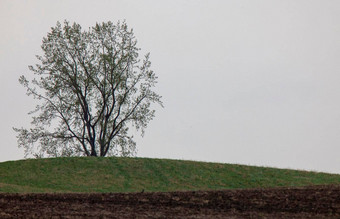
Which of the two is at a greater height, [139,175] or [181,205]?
[139,175]

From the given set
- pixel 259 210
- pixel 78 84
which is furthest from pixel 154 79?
pixel 259 210

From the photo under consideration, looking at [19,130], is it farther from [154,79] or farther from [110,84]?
[154,79]

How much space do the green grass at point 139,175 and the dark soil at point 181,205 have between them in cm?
874

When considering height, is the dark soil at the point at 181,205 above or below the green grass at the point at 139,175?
below

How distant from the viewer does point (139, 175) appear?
1393 inches

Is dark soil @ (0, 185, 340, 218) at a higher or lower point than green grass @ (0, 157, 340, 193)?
lower

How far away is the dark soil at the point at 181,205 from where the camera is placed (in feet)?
58.4

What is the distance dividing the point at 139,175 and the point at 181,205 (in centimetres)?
1536

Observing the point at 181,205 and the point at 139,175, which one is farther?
the point at 139,175

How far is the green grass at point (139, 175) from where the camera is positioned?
32719 millimetres

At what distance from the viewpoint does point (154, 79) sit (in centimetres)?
4559

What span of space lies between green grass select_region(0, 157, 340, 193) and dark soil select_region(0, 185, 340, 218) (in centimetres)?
874

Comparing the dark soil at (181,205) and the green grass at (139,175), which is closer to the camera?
the dark soil at (181,205)

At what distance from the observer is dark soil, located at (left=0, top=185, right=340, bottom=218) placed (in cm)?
1781
